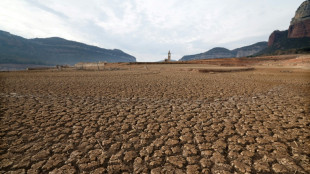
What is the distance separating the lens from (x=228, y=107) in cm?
376

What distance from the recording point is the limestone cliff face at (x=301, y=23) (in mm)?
75625

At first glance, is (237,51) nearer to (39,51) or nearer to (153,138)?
(153,138)

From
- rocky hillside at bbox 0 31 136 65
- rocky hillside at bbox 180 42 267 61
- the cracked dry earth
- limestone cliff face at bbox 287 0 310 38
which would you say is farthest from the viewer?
rocky hillside at bbox 180 42 267 61

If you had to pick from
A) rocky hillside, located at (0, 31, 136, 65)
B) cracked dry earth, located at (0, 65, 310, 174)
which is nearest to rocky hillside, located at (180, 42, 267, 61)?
rocky hillside, located at (0, 31, 136, 65)

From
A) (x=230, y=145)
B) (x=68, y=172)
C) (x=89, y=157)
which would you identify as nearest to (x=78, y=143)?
(x=89, y=157)

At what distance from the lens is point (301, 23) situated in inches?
3049

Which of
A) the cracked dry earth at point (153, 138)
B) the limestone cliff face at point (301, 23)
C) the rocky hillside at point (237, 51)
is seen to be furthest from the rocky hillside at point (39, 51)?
the limestone cliff face at point (301, 23)

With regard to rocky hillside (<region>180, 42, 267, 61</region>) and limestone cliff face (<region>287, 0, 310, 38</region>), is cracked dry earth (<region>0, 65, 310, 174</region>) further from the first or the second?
rocky hillside (<region>180, 42, 267, 61</region>)

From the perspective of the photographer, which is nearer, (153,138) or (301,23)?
(153,138)

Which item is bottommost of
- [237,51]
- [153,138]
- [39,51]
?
[153,138]

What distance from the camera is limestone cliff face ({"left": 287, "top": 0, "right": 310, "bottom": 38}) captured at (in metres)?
75.6

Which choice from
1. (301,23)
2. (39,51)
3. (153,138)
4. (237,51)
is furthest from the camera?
(237,51)

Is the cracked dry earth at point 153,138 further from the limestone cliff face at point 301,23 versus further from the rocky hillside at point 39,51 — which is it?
the limestone cliff face at point 301,23

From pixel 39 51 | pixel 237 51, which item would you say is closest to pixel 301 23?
pixel 237 51
